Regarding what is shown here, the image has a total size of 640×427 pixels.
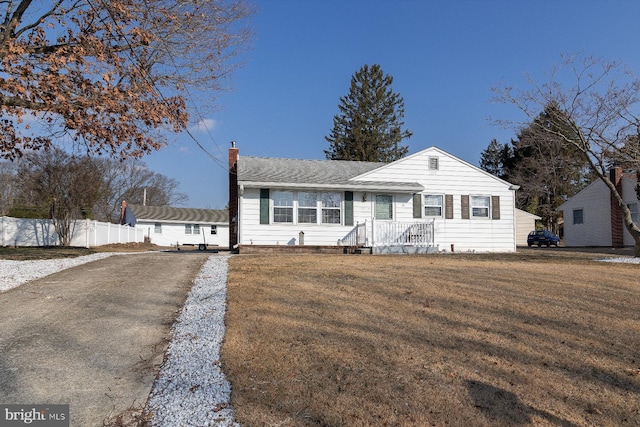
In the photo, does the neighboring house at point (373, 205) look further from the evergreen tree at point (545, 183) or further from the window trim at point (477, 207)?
the evergreen tree at point (545, 183)

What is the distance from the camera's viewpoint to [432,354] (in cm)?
451

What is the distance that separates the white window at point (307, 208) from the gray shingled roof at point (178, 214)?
2785cm

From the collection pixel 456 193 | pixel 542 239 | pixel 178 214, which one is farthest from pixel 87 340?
pixel 178 214

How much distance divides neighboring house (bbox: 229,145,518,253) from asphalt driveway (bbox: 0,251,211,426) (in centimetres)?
782

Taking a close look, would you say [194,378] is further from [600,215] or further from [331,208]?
[600,215]

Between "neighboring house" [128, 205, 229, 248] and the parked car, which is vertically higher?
"neighboring house" [128, 205, 229, 248]

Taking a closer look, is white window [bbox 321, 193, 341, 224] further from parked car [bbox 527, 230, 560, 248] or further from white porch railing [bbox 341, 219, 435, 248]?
parked car [bbox 527, 230, 560, 248]

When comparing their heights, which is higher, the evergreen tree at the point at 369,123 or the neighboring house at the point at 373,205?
the evergreen tree at the point at 369,123

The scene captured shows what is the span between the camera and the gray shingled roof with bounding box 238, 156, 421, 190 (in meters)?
16.7

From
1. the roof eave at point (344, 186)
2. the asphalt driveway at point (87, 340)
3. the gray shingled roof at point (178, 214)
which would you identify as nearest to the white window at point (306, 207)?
the roof eave at point (344, 186)

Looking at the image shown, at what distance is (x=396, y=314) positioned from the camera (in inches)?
234

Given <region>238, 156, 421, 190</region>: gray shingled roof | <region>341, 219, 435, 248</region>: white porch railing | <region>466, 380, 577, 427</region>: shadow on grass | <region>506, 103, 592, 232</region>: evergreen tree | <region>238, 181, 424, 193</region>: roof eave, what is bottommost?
<region>466, 380, 577, 427</region>: shadow on grass

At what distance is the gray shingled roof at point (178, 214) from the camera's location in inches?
1639

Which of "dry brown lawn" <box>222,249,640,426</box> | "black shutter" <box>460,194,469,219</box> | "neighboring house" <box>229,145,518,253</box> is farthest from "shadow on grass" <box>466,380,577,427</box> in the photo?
"black shutter" <box>460,194,469,219</box>
